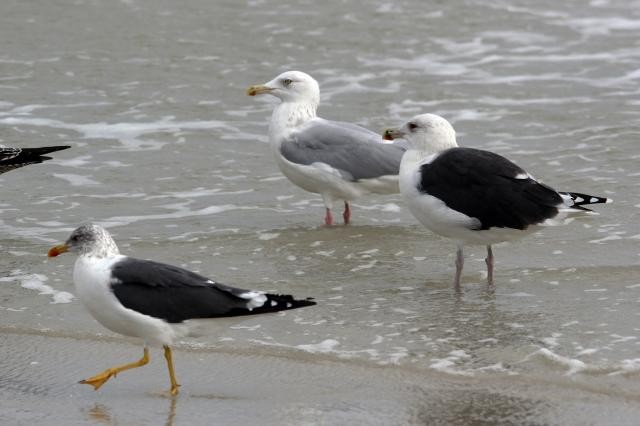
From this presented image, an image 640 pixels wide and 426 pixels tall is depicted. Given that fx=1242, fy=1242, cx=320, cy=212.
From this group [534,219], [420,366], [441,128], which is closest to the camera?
[420,366]

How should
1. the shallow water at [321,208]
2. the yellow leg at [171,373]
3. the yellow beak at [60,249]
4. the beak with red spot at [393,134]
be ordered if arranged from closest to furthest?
the yellow leg at [171,373] → the shallow water at [321,208] → the yellow beak at [60,249] → the beak with red spot at [393,134]

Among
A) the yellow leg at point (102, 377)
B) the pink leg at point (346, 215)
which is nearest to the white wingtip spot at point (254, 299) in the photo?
the yellow leg at point (102, 377)

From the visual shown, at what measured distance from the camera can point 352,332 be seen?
274 inches

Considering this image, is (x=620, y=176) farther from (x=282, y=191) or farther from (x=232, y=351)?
(x=232, y=351)

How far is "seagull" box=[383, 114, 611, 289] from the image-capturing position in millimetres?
7469

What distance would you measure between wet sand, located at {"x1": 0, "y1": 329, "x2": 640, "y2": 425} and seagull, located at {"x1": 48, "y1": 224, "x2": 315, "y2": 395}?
0.60 ft

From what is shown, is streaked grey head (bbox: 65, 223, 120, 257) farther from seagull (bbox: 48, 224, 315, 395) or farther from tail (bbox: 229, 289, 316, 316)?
tail (bbox: 229, 289, 316, 316)

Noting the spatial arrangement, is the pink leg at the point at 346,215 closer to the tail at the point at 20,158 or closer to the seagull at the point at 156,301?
the tail at the point at 20,158

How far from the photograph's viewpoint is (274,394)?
596 centimetres

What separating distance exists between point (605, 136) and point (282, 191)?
313 cm

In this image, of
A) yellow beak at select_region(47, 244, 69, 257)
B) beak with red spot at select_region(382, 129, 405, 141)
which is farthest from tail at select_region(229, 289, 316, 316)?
beak with red spot at select_region(382, 129, 405, 141)

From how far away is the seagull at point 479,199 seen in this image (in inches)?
294

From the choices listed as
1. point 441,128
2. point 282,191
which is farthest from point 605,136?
point 441,128

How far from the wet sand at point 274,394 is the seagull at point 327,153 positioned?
2987mm
